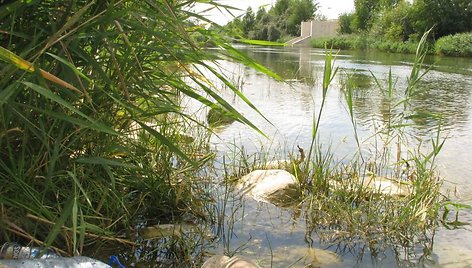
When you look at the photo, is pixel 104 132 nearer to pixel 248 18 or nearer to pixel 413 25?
pixel 248 18

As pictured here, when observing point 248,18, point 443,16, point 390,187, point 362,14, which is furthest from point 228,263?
point 362,14

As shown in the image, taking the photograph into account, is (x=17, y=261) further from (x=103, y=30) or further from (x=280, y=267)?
(x=280, y=267)

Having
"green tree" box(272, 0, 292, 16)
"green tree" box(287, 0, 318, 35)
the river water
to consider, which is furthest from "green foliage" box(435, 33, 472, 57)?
"green tree" box(272, 0, 292, 16)

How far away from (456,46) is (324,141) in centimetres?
2306

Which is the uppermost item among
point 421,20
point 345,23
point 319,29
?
point 345,23

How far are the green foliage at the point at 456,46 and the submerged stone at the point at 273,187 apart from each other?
23622mm

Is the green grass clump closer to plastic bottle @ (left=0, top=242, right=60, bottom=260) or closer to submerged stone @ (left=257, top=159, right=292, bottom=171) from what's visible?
submerged stone @ (left=257, top=159, right=292, bottom=171)

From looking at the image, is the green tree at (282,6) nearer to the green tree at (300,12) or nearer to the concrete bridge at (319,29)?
the green tree at (300,12)

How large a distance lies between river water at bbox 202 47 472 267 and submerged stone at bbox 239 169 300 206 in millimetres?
87

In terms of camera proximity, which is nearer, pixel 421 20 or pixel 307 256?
pixel 307 256

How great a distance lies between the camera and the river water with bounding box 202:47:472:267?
2.67m

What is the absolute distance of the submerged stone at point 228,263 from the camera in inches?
82.3

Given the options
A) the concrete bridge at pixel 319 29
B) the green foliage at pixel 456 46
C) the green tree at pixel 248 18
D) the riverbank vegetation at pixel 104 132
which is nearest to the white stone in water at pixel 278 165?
the riverbank vegetation at pixel 104 132

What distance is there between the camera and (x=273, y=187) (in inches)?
136
